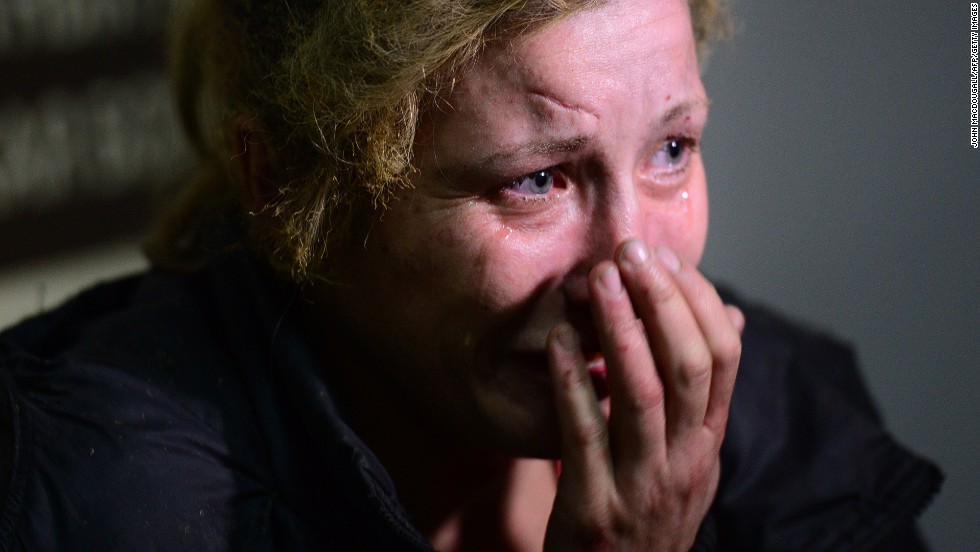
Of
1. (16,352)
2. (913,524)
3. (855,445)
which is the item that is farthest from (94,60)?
(913,524)

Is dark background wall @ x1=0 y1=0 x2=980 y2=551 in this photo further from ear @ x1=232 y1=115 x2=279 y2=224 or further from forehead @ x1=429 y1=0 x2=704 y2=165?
forehead @ x1=429 y1=0 x2=704 y2=165

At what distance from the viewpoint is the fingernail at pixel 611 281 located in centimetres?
89

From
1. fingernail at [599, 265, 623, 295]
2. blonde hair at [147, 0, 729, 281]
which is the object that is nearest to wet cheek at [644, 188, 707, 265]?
fingernail at [599, 265, 623, 295]

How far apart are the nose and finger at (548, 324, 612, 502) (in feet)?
0.17

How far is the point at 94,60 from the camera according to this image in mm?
1668

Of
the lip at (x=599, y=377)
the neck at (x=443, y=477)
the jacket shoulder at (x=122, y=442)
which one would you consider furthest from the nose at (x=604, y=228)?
the jacket shoulder at (x=122, y=442)

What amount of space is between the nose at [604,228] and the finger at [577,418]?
5 cm

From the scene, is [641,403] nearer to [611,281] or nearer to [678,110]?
[611,281]

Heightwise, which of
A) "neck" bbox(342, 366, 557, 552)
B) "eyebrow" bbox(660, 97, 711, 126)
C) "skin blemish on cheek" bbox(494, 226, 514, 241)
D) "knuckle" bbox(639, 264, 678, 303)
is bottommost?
"neck" bbox(342, 366, 557, 552)

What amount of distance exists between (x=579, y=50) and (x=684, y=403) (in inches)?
14.4

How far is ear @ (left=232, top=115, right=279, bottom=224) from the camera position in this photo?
1057mm

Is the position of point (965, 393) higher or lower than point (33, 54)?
lower

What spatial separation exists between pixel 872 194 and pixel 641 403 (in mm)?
964

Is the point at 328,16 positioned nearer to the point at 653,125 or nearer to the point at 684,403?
the point at 653,125
